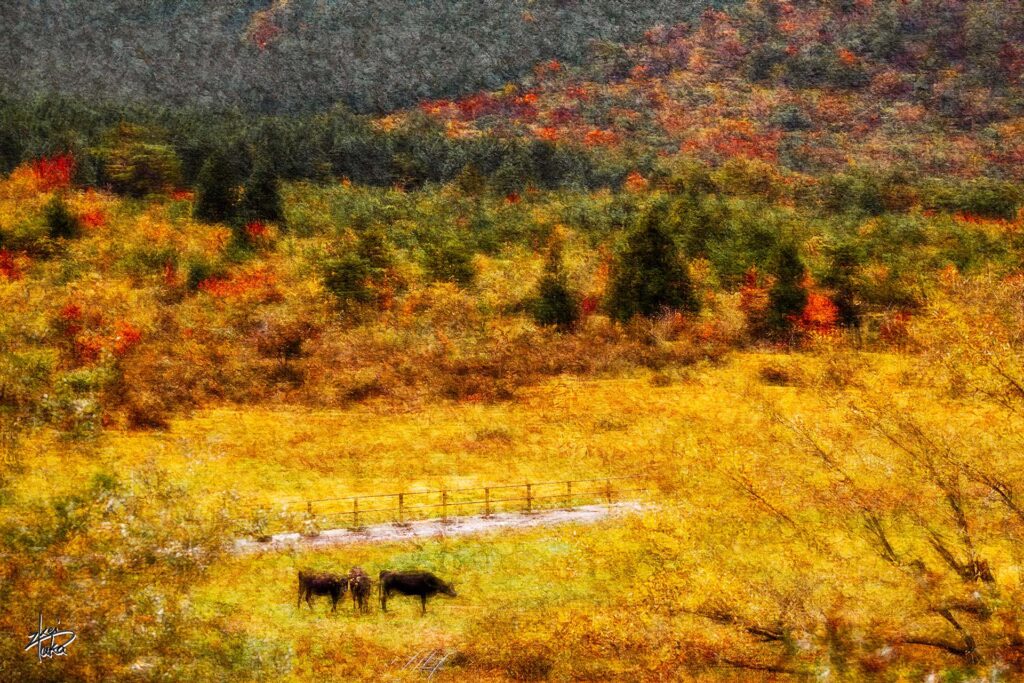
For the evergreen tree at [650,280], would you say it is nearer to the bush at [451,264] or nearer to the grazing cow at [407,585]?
the bush at [451,264]

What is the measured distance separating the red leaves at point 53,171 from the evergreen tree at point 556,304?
27.2 meters

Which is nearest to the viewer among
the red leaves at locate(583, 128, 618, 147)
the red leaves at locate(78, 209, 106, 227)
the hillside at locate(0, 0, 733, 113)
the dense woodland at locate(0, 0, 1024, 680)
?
the dense woodland at locate(0, 0, 1024, 680)

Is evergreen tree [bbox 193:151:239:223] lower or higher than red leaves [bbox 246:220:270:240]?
higher

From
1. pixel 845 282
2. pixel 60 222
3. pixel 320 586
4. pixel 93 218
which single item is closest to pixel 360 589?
pixel 320 586

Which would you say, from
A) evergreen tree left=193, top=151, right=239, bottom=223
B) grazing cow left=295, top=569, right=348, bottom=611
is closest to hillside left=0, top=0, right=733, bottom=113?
evergreen tree left=193, top=151, right=239, bottom=223

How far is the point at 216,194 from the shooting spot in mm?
44875

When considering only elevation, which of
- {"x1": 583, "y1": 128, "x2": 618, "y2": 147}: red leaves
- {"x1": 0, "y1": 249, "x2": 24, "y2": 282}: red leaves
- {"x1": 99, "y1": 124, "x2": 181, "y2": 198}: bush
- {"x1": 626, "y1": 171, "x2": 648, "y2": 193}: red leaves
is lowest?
{"x1": 0, "y1": 249, "x2": 24, "y2": 282}: red leaves

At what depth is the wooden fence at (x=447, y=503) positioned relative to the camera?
23828 mm

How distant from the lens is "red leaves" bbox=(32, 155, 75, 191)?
148 feet

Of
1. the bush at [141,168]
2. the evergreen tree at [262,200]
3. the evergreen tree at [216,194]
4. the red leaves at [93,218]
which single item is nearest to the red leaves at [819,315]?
the evergreen tree at [262,200]
